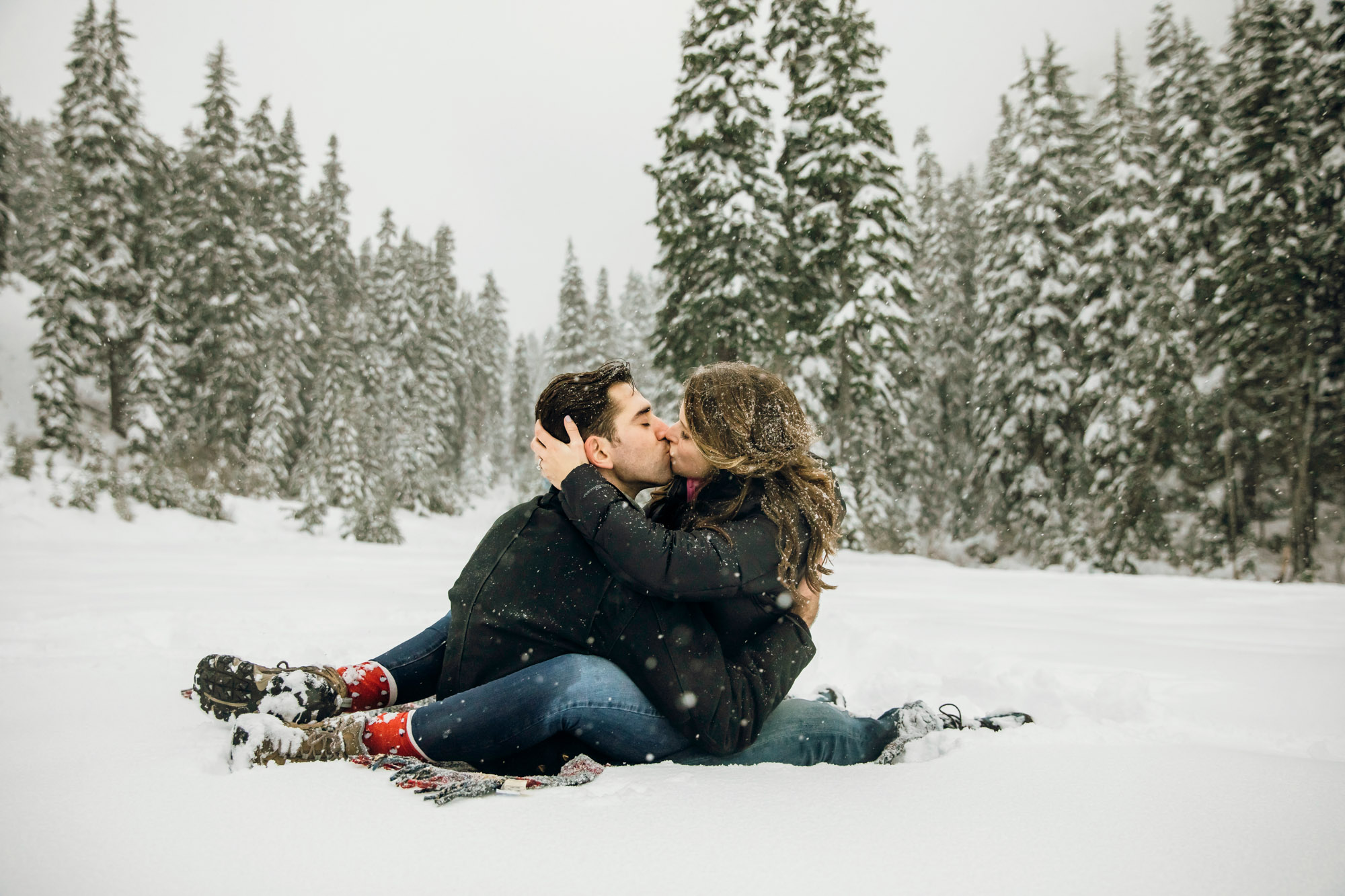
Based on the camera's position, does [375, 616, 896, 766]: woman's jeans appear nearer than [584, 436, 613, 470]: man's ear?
Yes

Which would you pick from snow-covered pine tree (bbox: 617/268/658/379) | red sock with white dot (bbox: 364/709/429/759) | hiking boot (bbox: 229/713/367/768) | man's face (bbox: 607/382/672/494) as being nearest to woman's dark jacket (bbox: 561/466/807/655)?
man's face (bbox: 607/382/672/494)

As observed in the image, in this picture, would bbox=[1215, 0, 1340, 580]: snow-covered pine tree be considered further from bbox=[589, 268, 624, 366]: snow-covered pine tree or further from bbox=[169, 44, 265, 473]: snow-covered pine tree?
bbox=[169, 44, 265, 473]: snow-covered pine tree

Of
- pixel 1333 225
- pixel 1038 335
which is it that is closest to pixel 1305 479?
pixel 1333 225

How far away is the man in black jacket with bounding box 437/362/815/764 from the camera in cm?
226

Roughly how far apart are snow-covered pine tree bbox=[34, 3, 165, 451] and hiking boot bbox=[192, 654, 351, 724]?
22.2 metres

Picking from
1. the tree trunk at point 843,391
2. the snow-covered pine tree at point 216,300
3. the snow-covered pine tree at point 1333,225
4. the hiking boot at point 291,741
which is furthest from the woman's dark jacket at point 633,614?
the snow-covered pine tree at point 216,300

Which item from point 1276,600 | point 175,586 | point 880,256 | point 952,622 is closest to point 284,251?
point 880,256

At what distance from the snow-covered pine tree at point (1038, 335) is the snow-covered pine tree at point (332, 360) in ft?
63.9

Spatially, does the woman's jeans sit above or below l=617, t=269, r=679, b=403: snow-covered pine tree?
below

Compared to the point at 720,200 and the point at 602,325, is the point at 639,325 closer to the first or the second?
the point at 602,325

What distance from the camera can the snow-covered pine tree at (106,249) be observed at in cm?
2041

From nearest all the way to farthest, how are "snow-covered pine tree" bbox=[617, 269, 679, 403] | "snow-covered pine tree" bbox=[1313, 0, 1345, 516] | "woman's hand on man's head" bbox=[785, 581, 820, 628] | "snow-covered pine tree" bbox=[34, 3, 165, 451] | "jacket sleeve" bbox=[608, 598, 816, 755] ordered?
"jacket sleeve" bbox=[608, 598, 816, 755] < "woman's hand on man's head" bbox=[785, 581, 820, 628] < "snow-covered pine tree" bbox=[1313, 0, 1345, 516] < "snow-covered pine tree" bbox=[34, 3, 165, 451] < "snow-covered pine tree" bbox=[617, 269, 679, 403]

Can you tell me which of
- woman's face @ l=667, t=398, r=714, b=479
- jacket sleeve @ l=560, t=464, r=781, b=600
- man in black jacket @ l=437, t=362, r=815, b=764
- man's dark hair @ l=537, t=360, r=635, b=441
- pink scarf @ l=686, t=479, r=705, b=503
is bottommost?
man in black jacket @ l=437, t=362, r=815, b=764

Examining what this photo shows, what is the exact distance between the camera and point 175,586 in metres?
6.56
